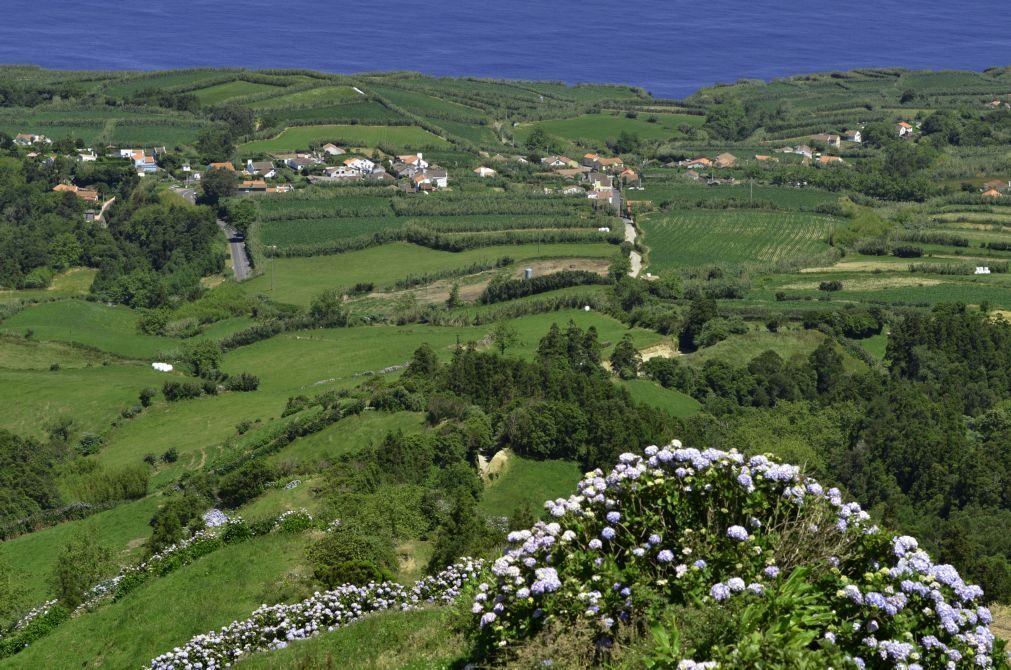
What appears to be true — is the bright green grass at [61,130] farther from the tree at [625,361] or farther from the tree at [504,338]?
the tree at [625,361]

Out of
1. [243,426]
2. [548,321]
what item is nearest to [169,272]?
[548,321]

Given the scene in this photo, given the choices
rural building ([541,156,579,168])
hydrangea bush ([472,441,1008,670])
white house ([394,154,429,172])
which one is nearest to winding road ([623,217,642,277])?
rural building ([541,156,579,168])

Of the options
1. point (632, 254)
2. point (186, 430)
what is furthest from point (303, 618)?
point (632, 254)

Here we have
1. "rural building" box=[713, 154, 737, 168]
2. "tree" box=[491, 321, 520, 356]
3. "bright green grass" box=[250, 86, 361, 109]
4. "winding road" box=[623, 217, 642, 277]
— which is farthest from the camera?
"bright green grass" box=[250, 86, 361, 109]

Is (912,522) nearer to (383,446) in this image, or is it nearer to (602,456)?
(602,456)

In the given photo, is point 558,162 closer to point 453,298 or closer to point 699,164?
point 699,164

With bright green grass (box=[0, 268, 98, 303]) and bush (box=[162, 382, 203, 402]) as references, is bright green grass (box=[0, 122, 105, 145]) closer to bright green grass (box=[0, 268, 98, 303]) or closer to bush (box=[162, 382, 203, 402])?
bright green grass (box=[0, 268, 98, 303])
